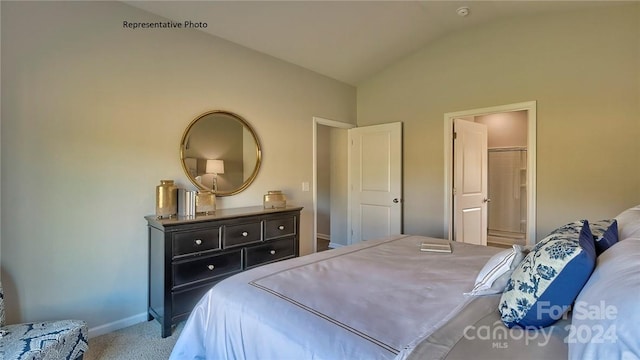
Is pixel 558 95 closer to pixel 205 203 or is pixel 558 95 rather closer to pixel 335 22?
pixel 335 22

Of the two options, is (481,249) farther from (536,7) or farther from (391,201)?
(536,7)

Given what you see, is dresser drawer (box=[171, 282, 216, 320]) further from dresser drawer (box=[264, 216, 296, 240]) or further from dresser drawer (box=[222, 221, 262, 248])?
dresser drawer (box=[264, 216, 296, 240])

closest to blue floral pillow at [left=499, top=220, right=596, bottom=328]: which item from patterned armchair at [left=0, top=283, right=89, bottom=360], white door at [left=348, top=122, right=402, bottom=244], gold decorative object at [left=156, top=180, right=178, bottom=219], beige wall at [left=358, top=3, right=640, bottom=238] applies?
patterned armchair at [left=0, top=283, right=89, bottom=360]

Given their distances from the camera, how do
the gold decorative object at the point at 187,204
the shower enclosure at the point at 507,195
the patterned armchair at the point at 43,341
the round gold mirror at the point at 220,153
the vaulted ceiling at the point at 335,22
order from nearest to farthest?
the patterned armchair at the point at 43,341
the gold decorative object at the point at 187,204
the vaulted ceiling at the point at 335,22
the round gold mirror at the point at 220,153
the shower enclosure at the point at 507,195

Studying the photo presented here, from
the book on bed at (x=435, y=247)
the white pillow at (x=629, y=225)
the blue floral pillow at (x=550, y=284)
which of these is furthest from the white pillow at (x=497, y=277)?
the book on bed at (x=435, y=247)

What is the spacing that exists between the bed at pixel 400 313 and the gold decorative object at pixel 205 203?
1252mm

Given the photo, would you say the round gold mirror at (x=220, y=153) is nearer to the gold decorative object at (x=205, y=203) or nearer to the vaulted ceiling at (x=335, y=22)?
the gold decorative object at (x=205, y=203)

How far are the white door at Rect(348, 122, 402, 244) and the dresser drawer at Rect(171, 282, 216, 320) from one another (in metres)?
2.65

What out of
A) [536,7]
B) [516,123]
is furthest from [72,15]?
[516,123]

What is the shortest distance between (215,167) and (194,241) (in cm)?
90

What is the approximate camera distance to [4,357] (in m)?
1.52

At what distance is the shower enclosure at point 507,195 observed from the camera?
548cm

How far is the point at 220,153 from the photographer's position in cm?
313

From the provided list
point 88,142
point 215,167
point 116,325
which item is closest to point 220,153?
point 215,167
